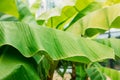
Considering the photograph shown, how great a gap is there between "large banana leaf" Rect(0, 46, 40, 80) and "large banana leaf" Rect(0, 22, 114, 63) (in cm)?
8

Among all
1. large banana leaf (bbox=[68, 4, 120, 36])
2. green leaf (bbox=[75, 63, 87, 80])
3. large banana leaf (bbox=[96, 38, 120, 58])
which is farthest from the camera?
green leaf (bbox=[75, 63, 87, 80])

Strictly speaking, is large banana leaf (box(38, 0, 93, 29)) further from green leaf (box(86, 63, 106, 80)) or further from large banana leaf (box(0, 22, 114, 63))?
large banana leaf (box(0, 22, 114, 63))

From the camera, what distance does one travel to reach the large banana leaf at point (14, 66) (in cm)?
87

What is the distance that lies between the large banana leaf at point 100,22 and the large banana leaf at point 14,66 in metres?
0.39

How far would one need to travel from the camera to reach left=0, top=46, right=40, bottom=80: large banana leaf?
872 mm

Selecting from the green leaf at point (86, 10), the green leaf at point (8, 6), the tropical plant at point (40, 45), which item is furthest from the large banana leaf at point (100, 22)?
Result: the green leaf at point (8, 6)

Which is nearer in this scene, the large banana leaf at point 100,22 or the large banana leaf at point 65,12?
the large banana leaf at point 100,22

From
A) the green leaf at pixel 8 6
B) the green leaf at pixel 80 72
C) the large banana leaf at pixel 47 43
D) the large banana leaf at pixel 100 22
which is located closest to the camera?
the large banana leaf at pixel 47 43

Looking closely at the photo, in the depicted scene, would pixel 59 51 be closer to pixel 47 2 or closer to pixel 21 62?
pixel 21 62

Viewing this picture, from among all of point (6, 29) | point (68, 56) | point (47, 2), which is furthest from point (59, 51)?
point (47, 2)

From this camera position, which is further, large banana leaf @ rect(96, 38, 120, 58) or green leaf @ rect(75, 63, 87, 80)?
green leaf @ rect(75, 63, 87, 80)

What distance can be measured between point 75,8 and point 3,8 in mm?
595

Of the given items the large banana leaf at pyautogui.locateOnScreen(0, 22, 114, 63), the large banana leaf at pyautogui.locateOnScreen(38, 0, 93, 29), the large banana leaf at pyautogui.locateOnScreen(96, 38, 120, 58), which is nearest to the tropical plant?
the large banana leaf at pyautogui.locateOnScreen(0, 22, 114, 63)

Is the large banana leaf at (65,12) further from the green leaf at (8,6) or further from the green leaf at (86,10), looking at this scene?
the green leaf at (8,6)
